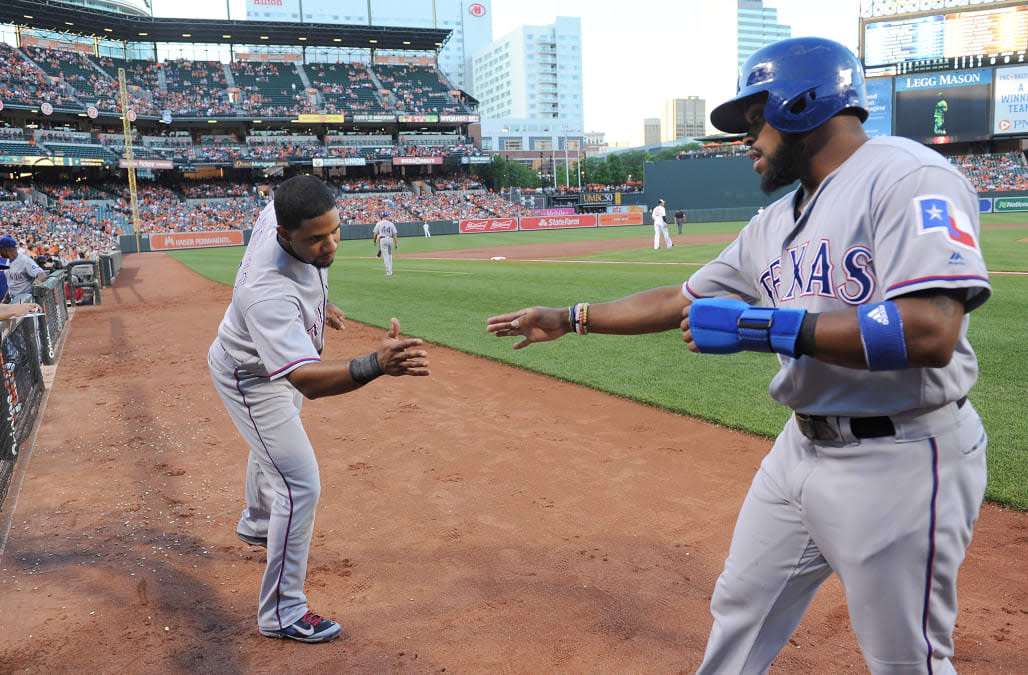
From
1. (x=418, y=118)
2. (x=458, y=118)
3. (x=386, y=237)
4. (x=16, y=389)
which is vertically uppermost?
(x=458, y=118)

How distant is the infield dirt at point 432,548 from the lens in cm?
347

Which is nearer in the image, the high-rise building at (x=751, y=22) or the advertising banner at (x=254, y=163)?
the advertising banner at (x=254, y=163)

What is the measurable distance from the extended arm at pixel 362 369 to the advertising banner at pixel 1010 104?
5629 cm

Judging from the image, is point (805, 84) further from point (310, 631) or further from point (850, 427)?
point (310, 631)

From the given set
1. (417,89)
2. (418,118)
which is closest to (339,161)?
(418,118)

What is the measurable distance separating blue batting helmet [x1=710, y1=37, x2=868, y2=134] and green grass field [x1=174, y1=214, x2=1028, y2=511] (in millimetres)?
3904

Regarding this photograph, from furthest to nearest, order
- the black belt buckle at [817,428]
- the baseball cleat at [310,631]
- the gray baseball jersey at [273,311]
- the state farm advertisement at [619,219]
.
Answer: the state farm advertisement at [619,219], the baseball cleat at [310,631], the gray baseball jersey at [273,311], the black belt buckle at [817,428]

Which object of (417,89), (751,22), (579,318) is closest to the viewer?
(579,318)

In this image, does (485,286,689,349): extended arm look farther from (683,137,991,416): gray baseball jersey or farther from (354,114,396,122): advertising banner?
(354,114,396,122): advertising banner

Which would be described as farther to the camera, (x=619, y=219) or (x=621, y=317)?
(x=619, y=219)

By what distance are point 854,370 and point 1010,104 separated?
2255 inches

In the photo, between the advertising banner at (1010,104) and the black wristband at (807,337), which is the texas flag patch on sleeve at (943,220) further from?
the advertising banner at (1010,104)

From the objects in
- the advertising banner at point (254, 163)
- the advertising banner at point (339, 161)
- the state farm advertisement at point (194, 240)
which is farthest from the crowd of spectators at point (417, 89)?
the state farm advertisement at point (194, 240)

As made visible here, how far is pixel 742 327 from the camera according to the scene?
1.99 metres
